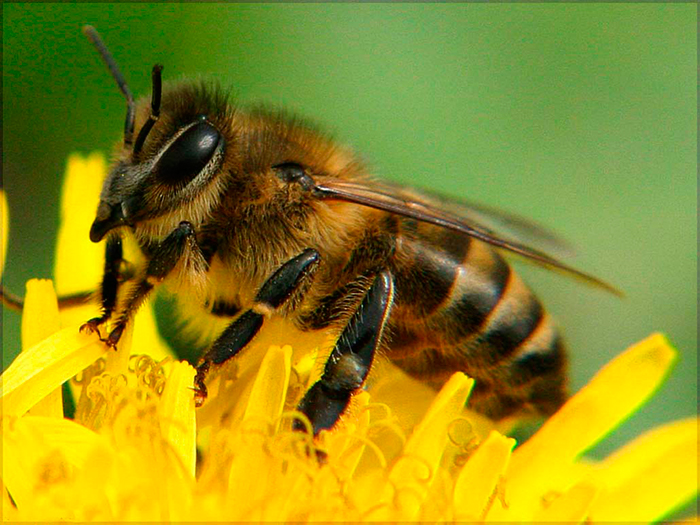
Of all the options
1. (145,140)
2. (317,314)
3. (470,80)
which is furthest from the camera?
(470,80)

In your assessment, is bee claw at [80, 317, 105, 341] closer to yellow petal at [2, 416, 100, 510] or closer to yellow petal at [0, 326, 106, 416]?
yellow petal at [0, 326, 106, 416]

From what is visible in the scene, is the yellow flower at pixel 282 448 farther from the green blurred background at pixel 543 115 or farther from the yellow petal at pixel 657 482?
the green blurred background at pixel 543 115

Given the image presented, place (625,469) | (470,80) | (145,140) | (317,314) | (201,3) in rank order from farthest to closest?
(470,80) → (201,3) → (625,469) → (317,314) → (145,140)

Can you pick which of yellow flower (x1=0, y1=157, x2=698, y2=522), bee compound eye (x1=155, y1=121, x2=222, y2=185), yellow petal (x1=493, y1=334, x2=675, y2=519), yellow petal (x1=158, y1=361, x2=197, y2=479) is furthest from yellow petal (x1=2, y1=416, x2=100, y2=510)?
yellow petal (x1=493, y1=334, x2=675, y2=519)

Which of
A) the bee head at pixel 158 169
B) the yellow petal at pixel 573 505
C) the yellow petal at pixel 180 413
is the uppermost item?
the bee head at pixel 158 169

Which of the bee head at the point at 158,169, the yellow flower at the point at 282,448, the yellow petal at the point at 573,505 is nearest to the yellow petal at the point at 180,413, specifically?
the yellow flower at the point at 282,448

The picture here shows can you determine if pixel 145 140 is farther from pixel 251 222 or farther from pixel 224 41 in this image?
pixel 224 41

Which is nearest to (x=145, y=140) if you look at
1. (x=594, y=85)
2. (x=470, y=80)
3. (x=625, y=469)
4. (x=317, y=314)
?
(x=317, y=314)
